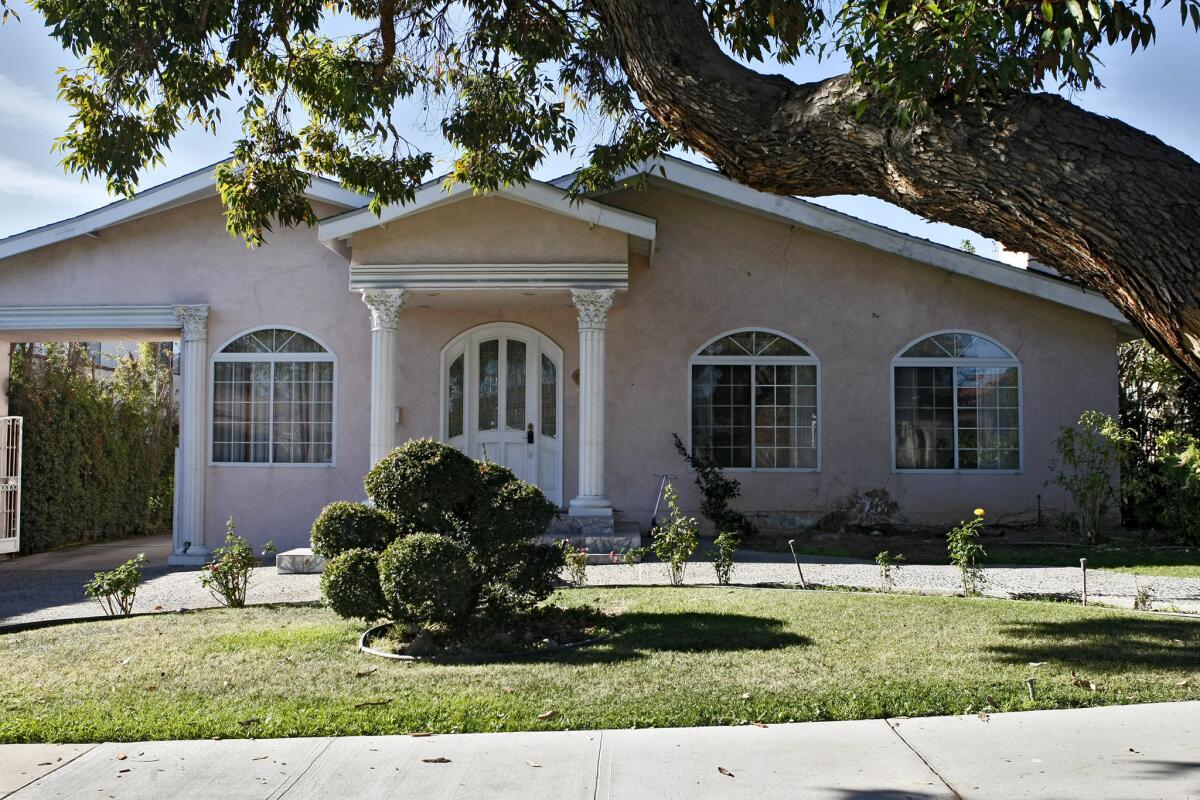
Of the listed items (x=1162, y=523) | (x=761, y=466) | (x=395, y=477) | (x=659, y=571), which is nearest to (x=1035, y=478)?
(x=1162, y=523)

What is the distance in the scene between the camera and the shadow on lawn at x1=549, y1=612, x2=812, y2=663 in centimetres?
693

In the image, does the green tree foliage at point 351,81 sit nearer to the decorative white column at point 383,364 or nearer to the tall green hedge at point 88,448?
the decorative white column at point 383,364

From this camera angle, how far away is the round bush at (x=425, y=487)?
7.60 meters

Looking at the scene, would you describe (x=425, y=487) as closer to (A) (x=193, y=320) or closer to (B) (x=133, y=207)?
(A) (x=193, y=320)

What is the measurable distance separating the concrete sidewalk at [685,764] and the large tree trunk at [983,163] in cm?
196

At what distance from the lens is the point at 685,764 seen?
4703 mm

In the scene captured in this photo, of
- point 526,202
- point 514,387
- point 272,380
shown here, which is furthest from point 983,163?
point 272,380

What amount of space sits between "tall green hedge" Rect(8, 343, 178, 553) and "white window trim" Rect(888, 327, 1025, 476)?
41.6ft

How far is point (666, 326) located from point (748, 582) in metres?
5.06

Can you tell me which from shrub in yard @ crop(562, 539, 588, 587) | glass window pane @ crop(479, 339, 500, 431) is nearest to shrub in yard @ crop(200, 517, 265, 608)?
shrub in yard @ crop(562, 539, 588, 587)

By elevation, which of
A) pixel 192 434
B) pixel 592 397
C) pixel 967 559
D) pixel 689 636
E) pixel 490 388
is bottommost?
pixel 689 636

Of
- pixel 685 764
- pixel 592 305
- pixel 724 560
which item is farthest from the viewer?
pixel 592 305

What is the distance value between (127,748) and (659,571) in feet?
23.3

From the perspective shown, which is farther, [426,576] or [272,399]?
[272,399]
